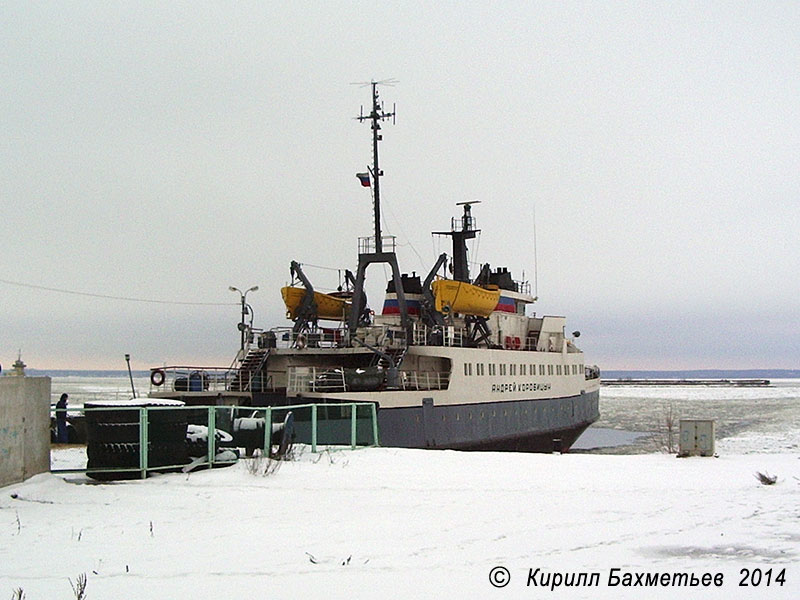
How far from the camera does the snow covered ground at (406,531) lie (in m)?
7.24

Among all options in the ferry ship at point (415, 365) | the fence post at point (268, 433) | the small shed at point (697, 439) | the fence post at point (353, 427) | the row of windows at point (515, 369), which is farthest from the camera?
the row of windows at point (515, 369)

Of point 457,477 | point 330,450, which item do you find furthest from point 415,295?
point 457,477

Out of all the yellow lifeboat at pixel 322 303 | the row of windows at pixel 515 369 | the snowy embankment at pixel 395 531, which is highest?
the yellow lifeboat at pixel 322 303

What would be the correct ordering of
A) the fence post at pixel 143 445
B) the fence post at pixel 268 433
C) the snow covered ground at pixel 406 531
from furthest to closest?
the fence post at pixel 268 433
the fence post at pixel 143 445
the snow covered ground at pixel 406 531

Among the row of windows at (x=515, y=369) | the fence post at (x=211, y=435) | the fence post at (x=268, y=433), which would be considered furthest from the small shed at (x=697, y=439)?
the row of windows at (x=515, y=369)

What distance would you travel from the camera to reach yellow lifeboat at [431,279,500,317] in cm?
3125

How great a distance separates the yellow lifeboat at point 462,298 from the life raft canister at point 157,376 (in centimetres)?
1033

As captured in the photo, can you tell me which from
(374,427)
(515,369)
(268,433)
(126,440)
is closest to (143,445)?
(126,440)

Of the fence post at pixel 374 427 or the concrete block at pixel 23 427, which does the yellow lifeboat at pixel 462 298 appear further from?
the concrete block at pixel 23 427

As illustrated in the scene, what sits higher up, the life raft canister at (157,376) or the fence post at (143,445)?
the life raft canister at (157,376)

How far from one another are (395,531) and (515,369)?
89.0 ft

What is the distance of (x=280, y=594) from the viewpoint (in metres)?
7.01

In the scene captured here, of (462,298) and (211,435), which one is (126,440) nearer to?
(211,435)

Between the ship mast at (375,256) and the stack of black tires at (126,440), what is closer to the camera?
the stack of black tires at (126,440)
